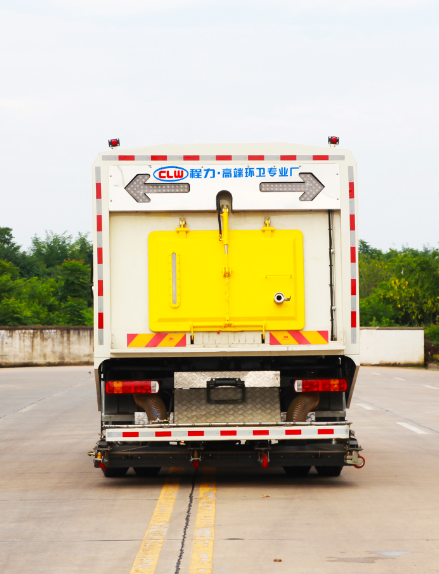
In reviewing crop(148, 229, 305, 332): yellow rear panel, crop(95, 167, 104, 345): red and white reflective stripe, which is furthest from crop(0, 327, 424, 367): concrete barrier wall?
crop(95, 167, 104, 345): red and white reflective stripe

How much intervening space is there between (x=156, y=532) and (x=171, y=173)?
3.90 meters

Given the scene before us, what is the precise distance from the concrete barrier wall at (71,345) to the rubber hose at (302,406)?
46300mm

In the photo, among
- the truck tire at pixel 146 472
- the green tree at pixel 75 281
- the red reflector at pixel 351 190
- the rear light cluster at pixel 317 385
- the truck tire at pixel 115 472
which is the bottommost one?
the truck tire at pixel 146 472

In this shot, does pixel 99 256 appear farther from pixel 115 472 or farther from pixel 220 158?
pixel 115 472

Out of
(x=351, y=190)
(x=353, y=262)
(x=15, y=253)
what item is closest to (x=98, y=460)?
(x=353, y=262)

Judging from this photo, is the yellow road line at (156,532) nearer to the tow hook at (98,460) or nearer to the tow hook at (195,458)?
the tow hook at (195,458)

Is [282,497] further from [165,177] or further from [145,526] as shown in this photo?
[165,177]

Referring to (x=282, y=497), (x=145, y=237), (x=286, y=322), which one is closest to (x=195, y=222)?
(x=145, y=237)

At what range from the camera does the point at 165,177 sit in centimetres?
979

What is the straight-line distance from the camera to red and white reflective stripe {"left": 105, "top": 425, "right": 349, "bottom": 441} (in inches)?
378

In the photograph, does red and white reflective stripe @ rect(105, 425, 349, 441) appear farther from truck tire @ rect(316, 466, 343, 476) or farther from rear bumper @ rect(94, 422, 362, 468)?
truck tire @ rect(316, 466, 343, 476)

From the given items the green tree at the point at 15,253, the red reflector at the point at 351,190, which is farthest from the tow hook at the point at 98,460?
the green tree at the point at 15,253

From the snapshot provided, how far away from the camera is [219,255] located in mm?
9711

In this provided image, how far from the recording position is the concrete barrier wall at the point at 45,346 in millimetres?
56125
